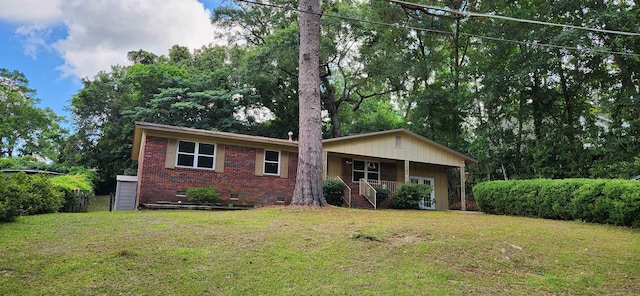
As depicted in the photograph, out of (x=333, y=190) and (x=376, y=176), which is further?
(x=376, y=176)

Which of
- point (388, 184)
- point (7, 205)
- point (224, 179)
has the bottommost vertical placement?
point (7, 205)

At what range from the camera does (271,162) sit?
1580 centimetres

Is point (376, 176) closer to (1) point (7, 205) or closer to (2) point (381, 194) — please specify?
(2) point (381, 194)

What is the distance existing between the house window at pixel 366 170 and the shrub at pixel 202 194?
7236 mm

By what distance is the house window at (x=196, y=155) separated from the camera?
14227 millimetres

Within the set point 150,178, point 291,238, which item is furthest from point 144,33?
point 291,238

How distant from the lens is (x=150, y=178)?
1345cm

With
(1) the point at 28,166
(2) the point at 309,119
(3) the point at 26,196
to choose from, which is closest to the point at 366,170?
(2) the point at 309,119

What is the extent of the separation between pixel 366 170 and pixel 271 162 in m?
5.37

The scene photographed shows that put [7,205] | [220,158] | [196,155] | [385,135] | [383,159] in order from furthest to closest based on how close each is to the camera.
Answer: [383,159], [385,135], [220,158], [196,155], [7,205]

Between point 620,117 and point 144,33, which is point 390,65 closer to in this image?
point 620,117

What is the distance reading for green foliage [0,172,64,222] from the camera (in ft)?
23.2

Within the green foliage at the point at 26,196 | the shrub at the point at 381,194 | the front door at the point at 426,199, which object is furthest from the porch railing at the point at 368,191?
the green foliage at the point at 26,196

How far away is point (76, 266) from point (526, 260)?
19.2ft
